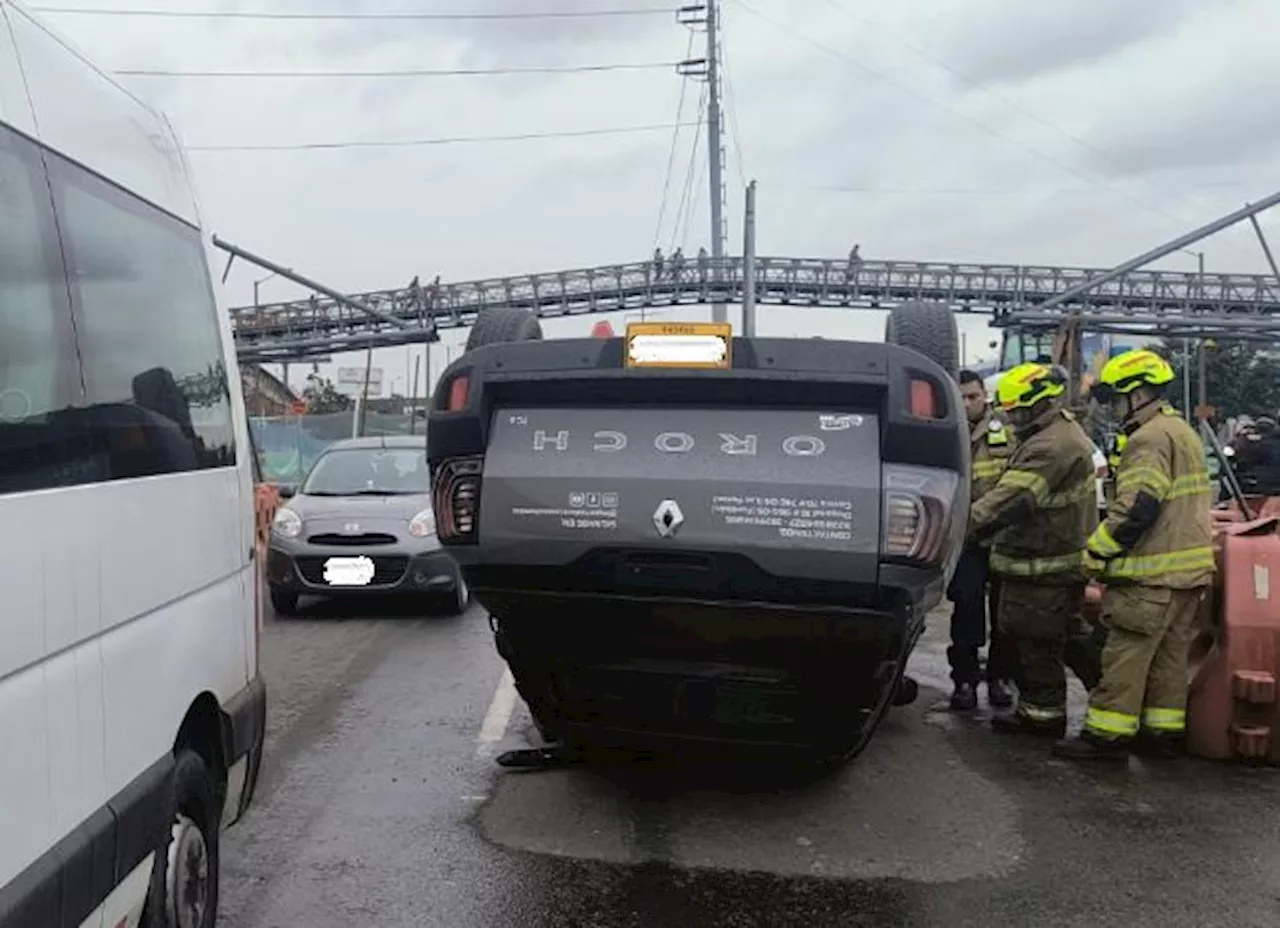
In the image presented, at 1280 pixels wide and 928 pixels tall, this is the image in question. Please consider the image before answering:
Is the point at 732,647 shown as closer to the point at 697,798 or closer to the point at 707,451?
the point at 707,451

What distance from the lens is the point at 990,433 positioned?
7.58m

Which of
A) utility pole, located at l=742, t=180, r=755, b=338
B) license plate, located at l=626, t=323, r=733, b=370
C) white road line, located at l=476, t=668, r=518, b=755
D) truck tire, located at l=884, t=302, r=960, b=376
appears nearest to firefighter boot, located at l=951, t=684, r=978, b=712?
white road line, located at l=476, t=668, r=518, b=755

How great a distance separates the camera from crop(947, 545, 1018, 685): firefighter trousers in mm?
7121

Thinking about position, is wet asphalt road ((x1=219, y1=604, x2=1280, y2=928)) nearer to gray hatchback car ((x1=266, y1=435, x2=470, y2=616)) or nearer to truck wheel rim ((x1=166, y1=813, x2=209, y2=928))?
truck wheel rim ((x1=166, y1=813, x2=209, y2=928))

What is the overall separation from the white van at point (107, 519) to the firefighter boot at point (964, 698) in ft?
15.0

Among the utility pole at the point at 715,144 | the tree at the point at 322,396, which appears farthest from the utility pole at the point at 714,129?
the tree at the point at 322,396

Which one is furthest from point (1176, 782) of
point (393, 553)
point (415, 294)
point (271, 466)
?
point (415, 294)

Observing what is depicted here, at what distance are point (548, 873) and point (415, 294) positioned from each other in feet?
176

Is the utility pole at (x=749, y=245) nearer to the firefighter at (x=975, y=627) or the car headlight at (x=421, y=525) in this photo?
the car headlight at (x=421, y=525)

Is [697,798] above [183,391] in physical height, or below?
below

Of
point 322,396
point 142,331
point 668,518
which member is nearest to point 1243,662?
point 668,518

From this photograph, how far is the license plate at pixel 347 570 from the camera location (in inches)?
392

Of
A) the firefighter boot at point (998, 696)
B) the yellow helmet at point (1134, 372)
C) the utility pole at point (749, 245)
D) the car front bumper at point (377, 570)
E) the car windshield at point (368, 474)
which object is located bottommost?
the firefighter boot at point (998, 696)

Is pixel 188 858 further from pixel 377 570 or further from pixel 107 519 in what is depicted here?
pixel 377 570
